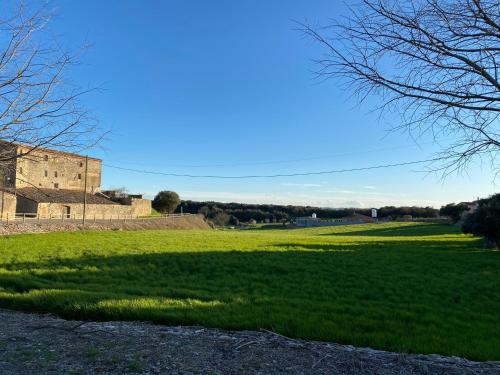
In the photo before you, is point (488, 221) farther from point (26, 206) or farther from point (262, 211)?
point (262, 211)

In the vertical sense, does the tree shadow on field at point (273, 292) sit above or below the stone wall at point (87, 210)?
below

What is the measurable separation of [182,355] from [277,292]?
8052 mm

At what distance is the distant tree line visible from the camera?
10417 centimetres

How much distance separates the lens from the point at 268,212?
4675 inches

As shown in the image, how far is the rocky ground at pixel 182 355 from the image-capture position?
4367 mm

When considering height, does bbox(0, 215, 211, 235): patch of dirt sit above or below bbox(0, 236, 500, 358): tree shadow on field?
above

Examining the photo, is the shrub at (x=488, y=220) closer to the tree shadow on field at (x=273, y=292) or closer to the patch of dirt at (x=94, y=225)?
the tree shadow on field at (x=273, y=292)

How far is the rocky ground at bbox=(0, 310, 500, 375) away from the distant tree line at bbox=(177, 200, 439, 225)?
90567mm

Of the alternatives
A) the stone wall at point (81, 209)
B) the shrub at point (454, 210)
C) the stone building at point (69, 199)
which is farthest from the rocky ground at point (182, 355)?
the shrub at point (454, 210)

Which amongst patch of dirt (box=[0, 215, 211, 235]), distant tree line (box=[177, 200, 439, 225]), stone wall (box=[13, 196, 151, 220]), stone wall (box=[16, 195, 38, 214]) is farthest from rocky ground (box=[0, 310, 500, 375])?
distant tree line (box=[177, 200, 439, 225])

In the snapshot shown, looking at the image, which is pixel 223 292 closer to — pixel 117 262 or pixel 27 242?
pixel 117 262

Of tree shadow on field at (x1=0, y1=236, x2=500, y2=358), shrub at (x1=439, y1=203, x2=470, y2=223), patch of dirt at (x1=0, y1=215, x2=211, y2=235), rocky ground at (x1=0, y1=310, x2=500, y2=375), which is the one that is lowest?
tree shadow on field at (x1=0, y1=236, x2=500, y2=358)

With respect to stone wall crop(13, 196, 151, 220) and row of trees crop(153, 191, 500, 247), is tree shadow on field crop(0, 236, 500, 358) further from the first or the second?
row of trees crop(153, 191, 500, 247)

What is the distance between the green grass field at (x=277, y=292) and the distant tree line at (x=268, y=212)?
76.6 m
